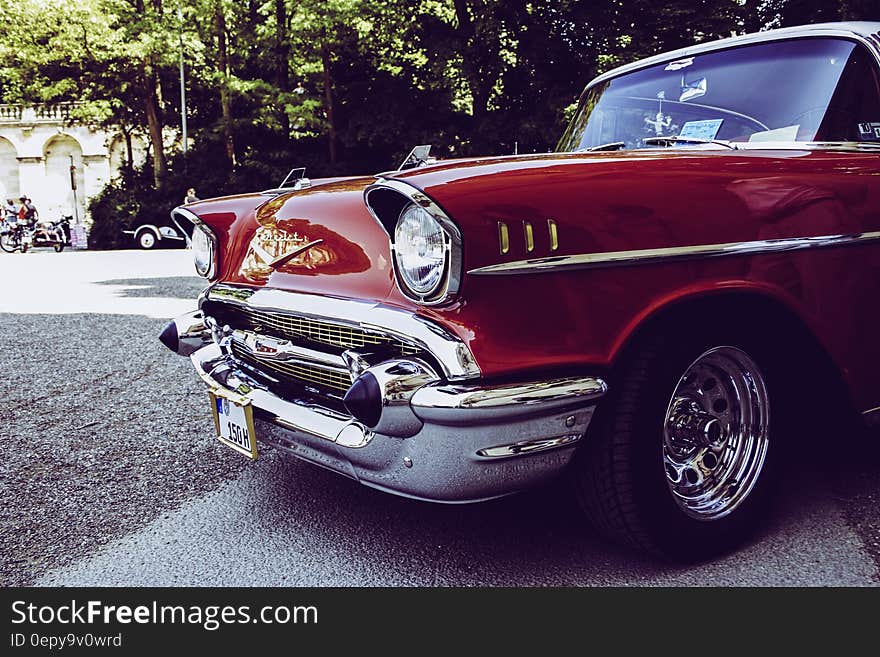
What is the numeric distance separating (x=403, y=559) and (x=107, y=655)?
886 millimetres

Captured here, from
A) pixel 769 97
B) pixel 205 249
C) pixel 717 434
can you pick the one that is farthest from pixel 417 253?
pixel 769 97

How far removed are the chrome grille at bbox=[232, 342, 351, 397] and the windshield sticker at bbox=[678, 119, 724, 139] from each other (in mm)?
1674

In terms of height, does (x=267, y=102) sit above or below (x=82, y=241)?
above

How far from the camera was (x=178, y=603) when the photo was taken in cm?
230

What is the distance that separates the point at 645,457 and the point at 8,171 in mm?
48002

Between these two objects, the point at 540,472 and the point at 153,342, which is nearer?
the point at 540,472

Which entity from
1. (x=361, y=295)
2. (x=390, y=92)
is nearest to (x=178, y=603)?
(x=361, y=295)

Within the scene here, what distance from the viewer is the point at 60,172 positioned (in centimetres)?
4234

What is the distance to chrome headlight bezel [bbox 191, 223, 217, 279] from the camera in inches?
122

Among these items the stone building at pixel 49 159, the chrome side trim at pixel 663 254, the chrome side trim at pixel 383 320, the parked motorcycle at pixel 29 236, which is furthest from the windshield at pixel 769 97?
the stone building at pixel 49 159

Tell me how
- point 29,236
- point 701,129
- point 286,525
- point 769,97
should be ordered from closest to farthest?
point 286,525, point 769,97, point 701,129, point 29,236

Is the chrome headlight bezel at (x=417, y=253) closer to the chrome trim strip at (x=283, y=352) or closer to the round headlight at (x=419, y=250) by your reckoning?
the round headlight at (x=419, y=250)

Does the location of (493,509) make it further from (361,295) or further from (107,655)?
(107,655)

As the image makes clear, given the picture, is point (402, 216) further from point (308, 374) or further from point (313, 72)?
point (313, 72)
